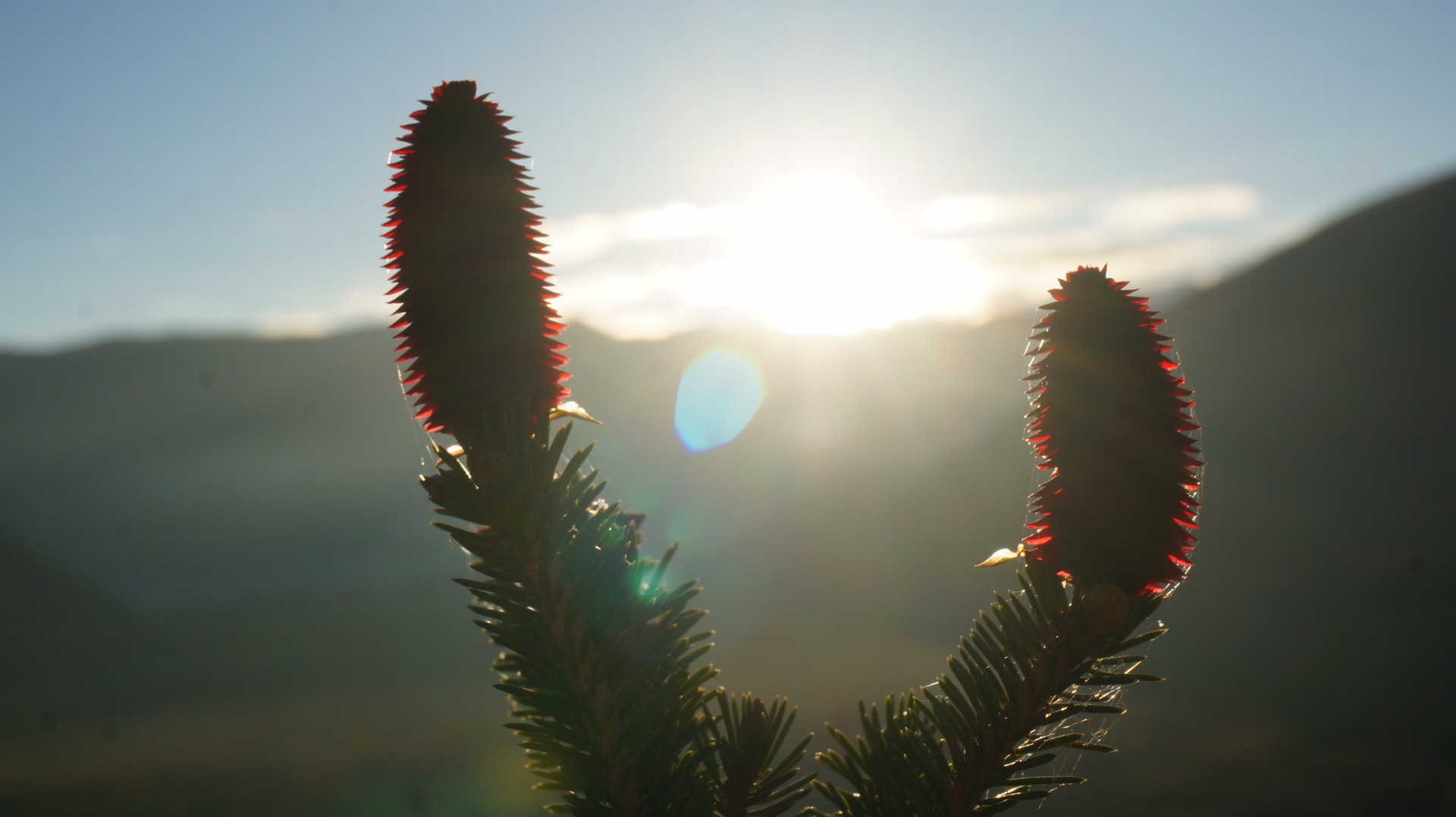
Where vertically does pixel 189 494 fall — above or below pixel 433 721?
above

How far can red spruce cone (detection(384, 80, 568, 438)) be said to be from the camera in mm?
1012

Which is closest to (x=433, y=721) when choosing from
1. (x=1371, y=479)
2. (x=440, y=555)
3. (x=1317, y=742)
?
(x=440, y=555)

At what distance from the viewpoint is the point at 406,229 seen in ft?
3.42

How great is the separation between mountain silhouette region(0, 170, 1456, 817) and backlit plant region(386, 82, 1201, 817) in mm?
6468

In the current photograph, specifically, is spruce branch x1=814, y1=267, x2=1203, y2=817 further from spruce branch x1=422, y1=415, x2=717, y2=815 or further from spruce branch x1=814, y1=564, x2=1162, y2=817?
spruce branch x1=422, y1=415, x2=717, y2=815

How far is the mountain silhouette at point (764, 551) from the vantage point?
13742mm

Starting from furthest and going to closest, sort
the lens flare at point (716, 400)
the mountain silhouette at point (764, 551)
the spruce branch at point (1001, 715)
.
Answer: the lens flare at point (716, 400) < the mountain silhouette at point (764, 551) < the spruce branch at point (1001, 715)

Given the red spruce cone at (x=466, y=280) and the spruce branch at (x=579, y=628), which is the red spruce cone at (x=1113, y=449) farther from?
the red spruce cone at (x=466, y=280)

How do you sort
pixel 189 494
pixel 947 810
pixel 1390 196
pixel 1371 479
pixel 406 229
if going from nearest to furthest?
1. pixel 406 229
2. pixel 947 810
3. pixel 1371 479
4. pixel 189 494
5. pixel 1390 196

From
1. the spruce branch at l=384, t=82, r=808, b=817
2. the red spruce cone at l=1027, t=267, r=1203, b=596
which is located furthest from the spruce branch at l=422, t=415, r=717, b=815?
the red spruce cone at l=1027, t=267, r=1203, b=596

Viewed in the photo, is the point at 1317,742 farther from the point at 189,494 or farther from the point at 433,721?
the point at 189,494

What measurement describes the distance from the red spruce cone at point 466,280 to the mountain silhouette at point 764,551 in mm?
6494

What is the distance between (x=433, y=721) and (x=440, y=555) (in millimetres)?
11584

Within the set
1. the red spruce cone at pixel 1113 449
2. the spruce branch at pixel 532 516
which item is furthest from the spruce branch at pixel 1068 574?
the spruce branch at pixel 532 516
